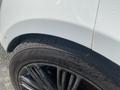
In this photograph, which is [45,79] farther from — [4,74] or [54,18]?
[4,74]

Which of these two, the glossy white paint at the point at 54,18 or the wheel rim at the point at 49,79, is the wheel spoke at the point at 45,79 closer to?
the wheel rim at the point at 49,79

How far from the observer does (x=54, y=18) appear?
174cm

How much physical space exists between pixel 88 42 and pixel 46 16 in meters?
0.29

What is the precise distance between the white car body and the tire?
125mm

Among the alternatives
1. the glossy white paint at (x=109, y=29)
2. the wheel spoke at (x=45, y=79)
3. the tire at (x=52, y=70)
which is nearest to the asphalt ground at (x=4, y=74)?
the tire at (x=52, y=70)

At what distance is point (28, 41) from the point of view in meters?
1.96

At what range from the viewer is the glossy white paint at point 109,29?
158 cm

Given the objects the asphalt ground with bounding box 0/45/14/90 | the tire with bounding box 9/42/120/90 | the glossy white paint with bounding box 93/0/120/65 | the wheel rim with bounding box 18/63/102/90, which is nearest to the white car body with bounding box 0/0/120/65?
the glossy white paint with bounding box 93/0/120/65

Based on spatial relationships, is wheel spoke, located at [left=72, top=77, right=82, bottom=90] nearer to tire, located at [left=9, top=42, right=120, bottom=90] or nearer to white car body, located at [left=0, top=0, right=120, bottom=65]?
tire, located at [left=9, top=42, right=120, bottom=90]

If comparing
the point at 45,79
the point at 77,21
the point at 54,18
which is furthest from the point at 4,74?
the point at 77,21

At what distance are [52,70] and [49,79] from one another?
7 centimetres

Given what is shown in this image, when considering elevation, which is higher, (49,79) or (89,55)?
(89,55)

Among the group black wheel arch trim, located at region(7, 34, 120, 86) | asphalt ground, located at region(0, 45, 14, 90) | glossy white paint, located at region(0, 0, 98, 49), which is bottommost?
asphalt ground, located at region(0, 45, 14, 90)

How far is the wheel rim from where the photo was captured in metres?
1.90
